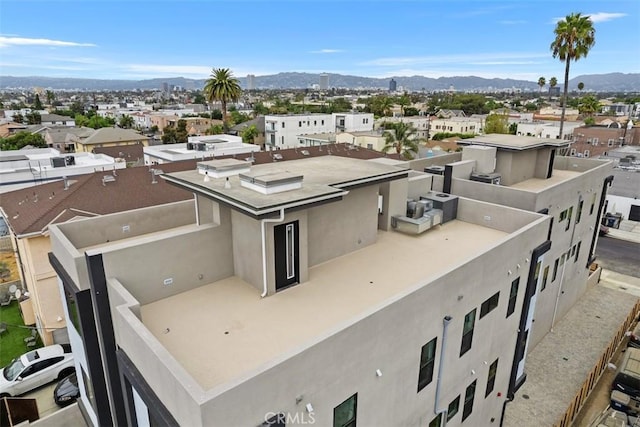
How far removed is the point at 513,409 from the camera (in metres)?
18.3

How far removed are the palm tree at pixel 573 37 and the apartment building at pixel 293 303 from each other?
26831 millimetres

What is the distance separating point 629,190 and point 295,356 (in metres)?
49.0

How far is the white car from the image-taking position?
715 inches

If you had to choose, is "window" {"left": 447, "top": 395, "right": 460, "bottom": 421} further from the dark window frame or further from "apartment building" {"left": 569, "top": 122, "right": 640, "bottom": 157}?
"apartment building" {"left": 569, "top": 122, "right": 640, "bottom": 157}

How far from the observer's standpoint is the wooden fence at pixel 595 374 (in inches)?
677

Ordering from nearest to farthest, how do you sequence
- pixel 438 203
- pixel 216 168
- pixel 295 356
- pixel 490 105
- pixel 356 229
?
pixel 295 356 < pixel 216 168 < pixel 356 229 < pixel 438 203 < pixel 490 105

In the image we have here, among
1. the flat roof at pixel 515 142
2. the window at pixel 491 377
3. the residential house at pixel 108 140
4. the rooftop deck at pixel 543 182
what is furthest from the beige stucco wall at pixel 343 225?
the residential house at pixel 108 140

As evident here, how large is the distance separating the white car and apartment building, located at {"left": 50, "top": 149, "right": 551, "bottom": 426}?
6099mm

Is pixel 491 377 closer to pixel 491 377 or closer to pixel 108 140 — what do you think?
pixel 491 377

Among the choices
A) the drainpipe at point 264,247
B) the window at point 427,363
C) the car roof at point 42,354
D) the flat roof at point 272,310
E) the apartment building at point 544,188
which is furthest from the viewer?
the apartment building at point 544,188

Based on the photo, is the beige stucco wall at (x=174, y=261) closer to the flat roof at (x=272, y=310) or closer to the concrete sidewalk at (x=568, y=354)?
the flat roof at (x=272, y=310)

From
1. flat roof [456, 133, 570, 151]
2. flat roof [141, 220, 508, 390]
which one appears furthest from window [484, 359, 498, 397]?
flat roof [456, 133, 570, 151]

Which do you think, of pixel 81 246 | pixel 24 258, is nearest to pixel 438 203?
pixel 81 246

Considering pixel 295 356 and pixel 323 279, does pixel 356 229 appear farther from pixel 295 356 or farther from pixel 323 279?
pixel 295 356
